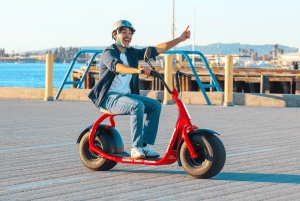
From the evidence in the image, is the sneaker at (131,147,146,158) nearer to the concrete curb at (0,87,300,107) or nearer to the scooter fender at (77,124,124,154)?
the scooter fender at (77,124,124,154)

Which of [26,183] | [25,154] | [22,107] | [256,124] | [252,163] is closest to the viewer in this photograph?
[26,183]

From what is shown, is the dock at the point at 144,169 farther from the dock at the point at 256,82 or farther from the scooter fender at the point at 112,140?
the dock at the point at 256,82

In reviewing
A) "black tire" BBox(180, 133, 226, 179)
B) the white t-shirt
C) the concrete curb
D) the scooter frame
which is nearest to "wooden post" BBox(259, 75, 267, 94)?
the concrete curb

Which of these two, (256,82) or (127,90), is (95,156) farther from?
(256,82)

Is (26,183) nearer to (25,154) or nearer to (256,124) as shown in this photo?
(25,154)

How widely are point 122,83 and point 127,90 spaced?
84 mm

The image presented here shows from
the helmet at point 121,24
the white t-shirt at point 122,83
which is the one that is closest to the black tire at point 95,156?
the white t-shirt at point 122,83

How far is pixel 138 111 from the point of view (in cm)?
739

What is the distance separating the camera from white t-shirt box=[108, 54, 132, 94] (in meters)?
7.72

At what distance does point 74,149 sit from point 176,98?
105 inches

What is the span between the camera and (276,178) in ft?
24.1

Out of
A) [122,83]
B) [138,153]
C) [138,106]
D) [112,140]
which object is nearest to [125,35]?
[122,83]

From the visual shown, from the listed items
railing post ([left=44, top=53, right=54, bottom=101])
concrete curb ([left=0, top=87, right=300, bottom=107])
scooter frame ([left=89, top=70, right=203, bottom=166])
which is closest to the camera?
scooter frame ([left=89, top=70, right=203, bottom=166])

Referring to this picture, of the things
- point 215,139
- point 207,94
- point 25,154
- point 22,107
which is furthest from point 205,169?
point 207,94
